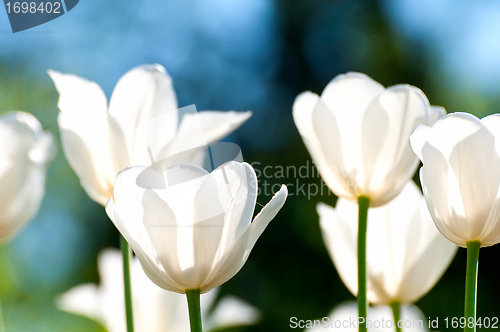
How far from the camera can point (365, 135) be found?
1.29 ft

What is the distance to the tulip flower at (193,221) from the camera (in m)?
0.28

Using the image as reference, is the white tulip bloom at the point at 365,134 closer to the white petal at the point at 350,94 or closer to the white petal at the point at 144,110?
the white petal at the point at 350,94

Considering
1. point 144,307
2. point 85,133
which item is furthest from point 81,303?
point 85,133

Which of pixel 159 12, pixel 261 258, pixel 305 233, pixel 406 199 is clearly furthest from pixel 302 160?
pixel 406 199

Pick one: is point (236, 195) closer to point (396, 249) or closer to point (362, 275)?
point (362, 275)

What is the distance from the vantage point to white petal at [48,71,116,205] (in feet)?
1.24

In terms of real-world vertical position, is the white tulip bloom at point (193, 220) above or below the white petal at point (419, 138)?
below

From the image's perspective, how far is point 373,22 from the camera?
16.0 ft

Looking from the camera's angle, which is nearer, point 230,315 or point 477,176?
point 477,176

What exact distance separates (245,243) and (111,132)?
0.52 ft

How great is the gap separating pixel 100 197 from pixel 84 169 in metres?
0.03

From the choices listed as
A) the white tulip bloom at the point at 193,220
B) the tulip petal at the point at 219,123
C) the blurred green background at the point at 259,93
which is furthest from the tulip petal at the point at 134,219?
the blurred green background at the point at 259,93

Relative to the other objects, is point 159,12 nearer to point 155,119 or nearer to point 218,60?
point 218,60

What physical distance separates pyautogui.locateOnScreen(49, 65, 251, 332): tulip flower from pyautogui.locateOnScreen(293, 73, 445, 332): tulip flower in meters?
0.08
